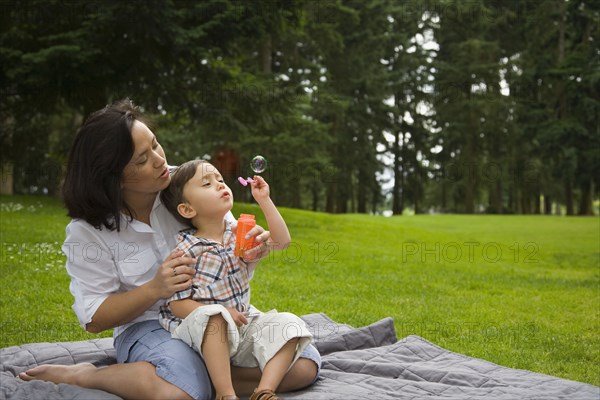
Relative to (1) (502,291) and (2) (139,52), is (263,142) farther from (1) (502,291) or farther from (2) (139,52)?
(1) (502,291)

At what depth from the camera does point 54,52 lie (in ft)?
32.9

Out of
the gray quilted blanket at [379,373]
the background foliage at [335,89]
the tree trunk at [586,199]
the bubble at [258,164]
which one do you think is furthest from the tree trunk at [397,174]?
the bubble at [258,164]

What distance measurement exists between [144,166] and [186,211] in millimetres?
259

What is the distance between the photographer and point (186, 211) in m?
2.73

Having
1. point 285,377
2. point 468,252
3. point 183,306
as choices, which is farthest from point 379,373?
point 468,252

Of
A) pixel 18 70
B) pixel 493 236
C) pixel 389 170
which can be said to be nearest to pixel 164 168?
pixel 18 70

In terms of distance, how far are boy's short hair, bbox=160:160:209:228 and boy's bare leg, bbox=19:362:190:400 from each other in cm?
67

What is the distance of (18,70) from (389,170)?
21982 millimetres

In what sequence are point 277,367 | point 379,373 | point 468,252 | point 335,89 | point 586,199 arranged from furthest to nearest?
point 335,89 < point 586,199 < point 468,252 < point 379,373 < point 277,367

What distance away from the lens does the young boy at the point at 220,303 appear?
2529 mm

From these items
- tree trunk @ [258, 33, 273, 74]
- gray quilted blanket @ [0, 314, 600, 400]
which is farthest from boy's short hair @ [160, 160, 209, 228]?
tree trunk @ [258, 33, 273, 74]

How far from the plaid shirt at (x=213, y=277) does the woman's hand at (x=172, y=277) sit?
10 centimetres

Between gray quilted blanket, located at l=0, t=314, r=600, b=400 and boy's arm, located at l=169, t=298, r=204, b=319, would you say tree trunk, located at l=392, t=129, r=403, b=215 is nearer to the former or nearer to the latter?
gray quilted blanket, located at l=0, t=314, r=600, b=400

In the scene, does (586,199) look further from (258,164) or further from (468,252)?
(258,164)
